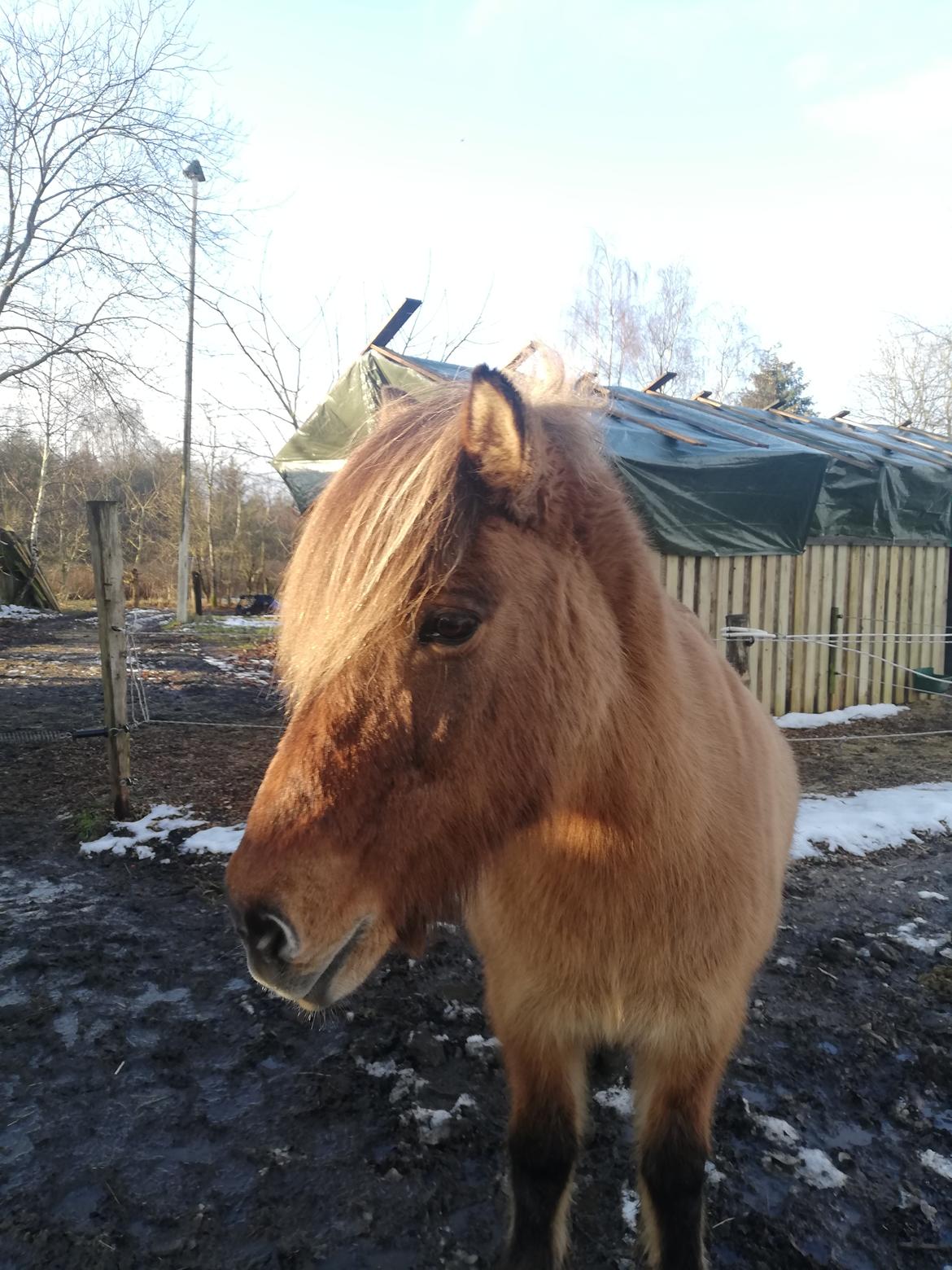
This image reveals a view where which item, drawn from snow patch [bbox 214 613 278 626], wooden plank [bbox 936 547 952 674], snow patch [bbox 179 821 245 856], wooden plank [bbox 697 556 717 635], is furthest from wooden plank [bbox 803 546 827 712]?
snow patch [bbox 214 613 278 626]

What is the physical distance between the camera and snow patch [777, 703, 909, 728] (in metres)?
8.76

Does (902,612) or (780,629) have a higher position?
(902,612)

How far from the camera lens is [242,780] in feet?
20.7

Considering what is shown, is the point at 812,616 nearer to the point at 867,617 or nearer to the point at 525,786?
the point at 867,617

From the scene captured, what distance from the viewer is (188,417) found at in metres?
17.6

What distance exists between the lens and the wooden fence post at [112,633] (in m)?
4.91

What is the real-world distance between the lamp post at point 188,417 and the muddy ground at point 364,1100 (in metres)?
14.9

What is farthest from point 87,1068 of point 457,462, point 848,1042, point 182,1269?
point 848,1042

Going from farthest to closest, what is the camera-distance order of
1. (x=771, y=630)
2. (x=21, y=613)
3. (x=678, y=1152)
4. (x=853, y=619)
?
(x=21, y=613)
(x=853, y=619)
(x=771, y=630)
(x=678, y=1152)

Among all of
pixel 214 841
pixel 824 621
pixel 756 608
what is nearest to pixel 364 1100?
pixel 214 841

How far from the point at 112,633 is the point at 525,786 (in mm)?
4528

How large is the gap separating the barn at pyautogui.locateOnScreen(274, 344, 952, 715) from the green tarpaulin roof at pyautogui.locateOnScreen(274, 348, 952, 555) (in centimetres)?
2

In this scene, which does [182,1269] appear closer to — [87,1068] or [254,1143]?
[254,1143]

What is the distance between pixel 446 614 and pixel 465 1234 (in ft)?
6.75
